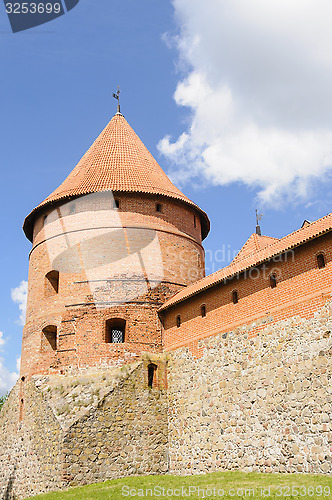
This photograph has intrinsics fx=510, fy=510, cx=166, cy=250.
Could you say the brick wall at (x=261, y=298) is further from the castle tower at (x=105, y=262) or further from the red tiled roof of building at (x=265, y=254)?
the castle tower at (x=105, y=262)

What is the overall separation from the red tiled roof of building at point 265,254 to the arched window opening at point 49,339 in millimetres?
3028

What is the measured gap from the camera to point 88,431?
11281mm

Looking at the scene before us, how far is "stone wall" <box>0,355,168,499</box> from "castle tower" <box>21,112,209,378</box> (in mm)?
523

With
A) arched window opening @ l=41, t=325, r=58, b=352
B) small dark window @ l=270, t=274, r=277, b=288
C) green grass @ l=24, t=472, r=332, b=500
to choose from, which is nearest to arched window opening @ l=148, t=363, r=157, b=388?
green grass @ l=24, t=472, r=332, b=500

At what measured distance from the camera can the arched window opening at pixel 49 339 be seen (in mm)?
13508

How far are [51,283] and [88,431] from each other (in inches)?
183

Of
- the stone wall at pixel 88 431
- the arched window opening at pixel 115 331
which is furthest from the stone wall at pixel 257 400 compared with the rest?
the arched window opening at pixel 115 331

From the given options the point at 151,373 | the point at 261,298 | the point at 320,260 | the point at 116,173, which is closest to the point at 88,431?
the point at 151,373

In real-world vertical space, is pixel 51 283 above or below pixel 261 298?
above

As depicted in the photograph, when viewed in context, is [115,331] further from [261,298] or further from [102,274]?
[261,298]

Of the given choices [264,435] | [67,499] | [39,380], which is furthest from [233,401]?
[39,380]
